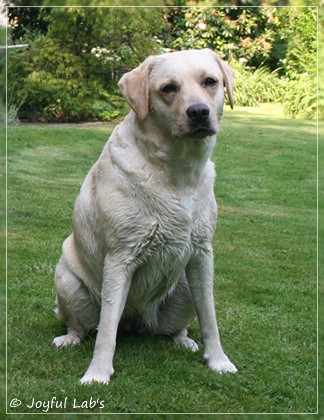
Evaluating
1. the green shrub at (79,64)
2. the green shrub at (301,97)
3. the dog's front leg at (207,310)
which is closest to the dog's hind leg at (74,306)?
the dog's front leg at (207,310)

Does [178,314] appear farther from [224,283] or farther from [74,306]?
[224,283]

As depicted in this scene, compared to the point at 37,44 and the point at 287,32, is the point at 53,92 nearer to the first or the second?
the point at 37,44

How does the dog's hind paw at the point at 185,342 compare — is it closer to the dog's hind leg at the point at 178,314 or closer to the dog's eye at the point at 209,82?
the dog's hind leg at the point at 178,314

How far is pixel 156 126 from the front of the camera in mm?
3600

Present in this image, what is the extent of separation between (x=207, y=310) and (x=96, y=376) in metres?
0.67

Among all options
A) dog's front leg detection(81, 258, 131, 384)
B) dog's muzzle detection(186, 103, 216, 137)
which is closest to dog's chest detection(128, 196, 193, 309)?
dog's front leg detection(81, 258, 131, 384)

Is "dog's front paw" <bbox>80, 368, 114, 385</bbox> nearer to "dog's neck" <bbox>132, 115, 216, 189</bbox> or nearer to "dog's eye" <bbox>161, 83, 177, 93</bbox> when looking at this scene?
"dog's neck" <bbox>132, 115, 216, 189</bbox>

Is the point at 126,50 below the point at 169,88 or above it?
above

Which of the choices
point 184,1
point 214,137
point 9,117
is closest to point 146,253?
point 214,137

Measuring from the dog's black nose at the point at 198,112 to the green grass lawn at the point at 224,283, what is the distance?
716mm

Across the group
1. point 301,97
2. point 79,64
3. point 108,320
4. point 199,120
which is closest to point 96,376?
point 108,320

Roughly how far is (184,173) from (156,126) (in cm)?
27

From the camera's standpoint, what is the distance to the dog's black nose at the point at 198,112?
3.35 m

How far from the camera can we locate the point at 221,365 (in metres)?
3.90
